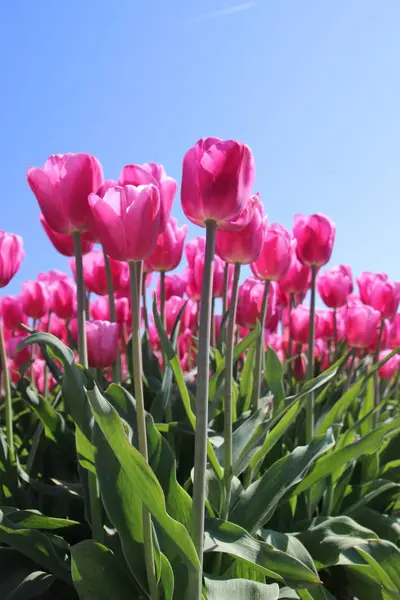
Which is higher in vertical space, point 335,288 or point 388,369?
point 335,288

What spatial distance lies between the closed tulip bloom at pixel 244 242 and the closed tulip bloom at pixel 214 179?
1.16 ft

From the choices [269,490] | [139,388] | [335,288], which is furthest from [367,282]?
[139,388]

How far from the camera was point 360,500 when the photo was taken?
6.42 feet

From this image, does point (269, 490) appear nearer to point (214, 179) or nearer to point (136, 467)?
point (136, 467)

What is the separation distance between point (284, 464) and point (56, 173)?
33.5 inches

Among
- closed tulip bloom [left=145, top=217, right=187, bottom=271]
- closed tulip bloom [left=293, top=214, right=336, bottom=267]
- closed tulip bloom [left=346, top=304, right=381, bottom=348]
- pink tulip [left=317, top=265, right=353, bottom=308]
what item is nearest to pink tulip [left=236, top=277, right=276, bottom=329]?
closed tulip bloom [left=293, top=214, right=336, bottom=267]

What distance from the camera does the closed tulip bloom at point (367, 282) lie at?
2.87 metres

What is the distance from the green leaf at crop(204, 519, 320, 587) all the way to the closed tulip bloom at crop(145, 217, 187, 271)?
801 mm

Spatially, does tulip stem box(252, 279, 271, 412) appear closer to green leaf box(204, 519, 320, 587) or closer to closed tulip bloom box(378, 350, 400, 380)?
green leaf box(204, 519, 320, 587)

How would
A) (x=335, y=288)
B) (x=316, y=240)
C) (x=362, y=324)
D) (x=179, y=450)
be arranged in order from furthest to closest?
(x=335, y=288)
(x=362, y=324)
(x=316, y=240)
(x=179, y=450)

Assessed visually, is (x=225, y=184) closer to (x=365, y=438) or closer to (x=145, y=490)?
(x=145, y=490)

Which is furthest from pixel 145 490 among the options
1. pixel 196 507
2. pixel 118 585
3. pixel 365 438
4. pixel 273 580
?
pixel 365 438

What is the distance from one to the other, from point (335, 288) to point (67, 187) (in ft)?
5.85

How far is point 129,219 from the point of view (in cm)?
116
